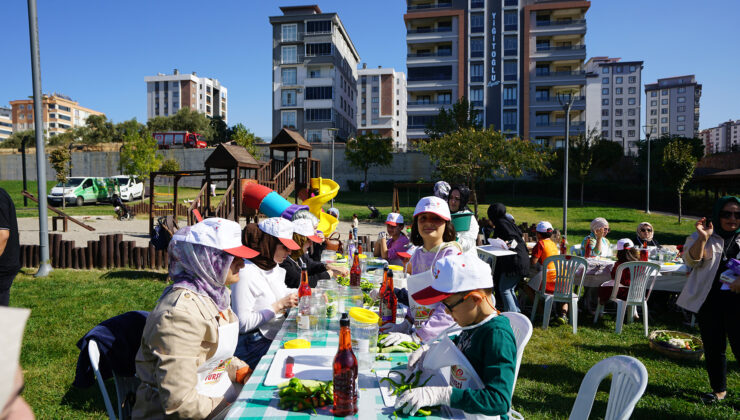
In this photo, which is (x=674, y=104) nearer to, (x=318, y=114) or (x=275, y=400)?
(x=318, y=114)

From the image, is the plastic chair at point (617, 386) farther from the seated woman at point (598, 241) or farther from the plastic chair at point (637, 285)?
the seated woman at point (598, 241)

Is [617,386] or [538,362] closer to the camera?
[617,386]

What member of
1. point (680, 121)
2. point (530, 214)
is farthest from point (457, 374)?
point (680, 121)

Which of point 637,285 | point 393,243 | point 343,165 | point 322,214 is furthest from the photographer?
point 343,165

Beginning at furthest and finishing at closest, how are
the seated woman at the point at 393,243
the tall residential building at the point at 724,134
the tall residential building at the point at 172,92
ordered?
1. the tall residential building at the point at 724,134
2. the tall residential building at the point at 172,92
3. the seated woman at the point at 393,243

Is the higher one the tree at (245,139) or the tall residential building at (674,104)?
the tall residential building at (674,104)

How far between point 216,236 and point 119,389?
1202 millimetres

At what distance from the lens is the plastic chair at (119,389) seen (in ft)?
8.23

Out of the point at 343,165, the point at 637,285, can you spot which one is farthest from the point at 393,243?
the point at 343,165

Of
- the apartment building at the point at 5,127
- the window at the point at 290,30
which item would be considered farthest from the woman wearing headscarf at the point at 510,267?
the apartment building at the point at 5,127

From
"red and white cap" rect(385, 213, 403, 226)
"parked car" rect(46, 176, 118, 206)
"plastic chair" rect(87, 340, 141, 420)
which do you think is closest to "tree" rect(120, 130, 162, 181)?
"parked car" rect(46, 176, 118, 206)

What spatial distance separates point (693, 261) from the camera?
4422mm

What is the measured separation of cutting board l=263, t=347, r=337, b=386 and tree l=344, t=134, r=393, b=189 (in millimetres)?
39960

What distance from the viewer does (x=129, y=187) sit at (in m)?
32.6
